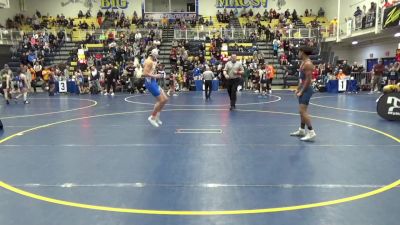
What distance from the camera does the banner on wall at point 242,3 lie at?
115ft

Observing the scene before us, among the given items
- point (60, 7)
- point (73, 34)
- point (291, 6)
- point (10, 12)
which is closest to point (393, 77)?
point (291, 6)

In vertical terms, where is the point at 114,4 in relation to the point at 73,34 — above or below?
above

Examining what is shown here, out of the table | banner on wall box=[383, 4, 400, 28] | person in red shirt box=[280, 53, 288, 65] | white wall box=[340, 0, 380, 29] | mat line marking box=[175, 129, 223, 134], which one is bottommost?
mat line marking box=[175, 129, 223, 134]

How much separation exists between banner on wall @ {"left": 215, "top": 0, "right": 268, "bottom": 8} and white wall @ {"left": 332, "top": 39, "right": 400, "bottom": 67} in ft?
28.8

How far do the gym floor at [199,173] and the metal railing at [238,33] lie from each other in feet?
62.8

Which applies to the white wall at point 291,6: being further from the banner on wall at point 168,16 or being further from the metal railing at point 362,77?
the metal railing at point 362,77

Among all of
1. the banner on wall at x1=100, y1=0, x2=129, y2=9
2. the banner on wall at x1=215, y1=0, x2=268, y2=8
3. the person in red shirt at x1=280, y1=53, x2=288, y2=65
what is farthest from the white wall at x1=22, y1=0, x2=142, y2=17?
the person in red shirt at x1=280, y1=53, x2=288, y2=65

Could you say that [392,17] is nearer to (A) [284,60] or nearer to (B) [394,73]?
(B) [394,73]

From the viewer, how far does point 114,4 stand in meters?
35.3

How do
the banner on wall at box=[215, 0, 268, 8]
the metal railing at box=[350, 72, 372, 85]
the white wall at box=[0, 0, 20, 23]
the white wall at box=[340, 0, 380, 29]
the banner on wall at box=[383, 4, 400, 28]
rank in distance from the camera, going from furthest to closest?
the banner on wall at box=[215, 0, 268, 8]
the white wall at box=[0, 0, 20, 23]
the white wall at box=[340, 0, 380, 29]
the metal railing at box=[350, 72, 372, 85]
the banner on wall at box=[383, 4, 400, 28]

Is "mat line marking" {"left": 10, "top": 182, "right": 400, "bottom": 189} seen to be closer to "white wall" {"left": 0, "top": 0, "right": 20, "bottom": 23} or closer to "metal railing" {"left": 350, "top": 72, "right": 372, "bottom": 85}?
"metal railing" {"left": 350, "top": 72, "right": 372, "bottom": 85}

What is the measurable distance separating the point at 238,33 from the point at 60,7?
18.0 meters

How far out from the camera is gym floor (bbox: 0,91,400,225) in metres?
3.76

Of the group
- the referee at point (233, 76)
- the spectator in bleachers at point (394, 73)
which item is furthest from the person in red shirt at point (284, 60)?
the referee at point (233, 76)
